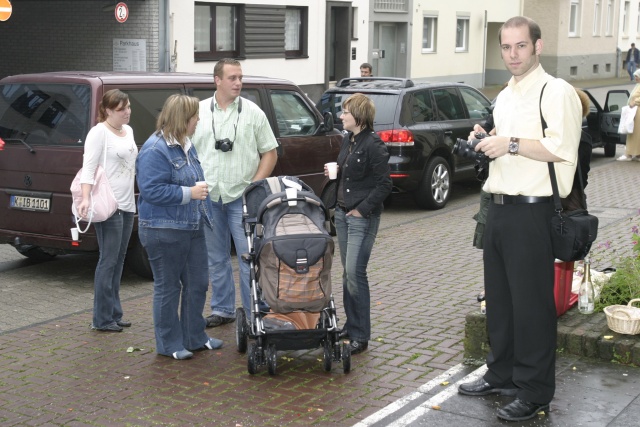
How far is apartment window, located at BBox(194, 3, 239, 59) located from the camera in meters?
23.0

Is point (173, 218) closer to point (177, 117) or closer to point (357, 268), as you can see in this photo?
point (177, 117)

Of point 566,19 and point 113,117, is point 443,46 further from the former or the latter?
point 113,117

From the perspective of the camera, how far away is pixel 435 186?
13875 millimetres

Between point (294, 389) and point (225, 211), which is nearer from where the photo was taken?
point (294, 389)

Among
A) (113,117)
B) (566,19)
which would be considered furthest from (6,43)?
(566,19)

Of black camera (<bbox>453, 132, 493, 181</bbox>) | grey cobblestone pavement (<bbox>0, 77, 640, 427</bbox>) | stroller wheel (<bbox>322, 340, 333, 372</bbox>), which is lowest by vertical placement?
Answer: grey cobblestone pavement (<bbox>0, 77, 640, 427</bbox>)

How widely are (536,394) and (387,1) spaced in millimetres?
25617

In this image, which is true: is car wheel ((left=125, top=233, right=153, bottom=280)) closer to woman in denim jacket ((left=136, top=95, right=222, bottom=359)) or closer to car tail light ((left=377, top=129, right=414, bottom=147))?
woman in denim jacket ((left=136, top=95, right=222, bottom=359))

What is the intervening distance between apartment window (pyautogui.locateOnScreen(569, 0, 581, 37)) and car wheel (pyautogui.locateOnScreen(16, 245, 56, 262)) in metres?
37.6

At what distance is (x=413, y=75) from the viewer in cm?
3209

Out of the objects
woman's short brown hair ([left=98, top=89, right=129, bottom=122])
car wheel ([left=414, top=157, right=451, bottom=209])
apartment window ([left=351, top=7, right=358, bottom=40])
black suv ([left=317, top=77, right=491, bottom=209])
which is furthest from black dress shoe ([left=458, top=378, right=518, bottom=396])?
apartment window ([left=351, top=7, right=358, bottom=40])

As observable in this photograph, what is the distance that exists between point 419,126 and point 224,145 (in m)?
6.45

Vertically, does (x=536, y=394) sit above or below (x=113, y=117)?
below

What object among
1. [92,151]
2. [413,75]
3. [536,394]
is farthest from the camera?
[413,75]
